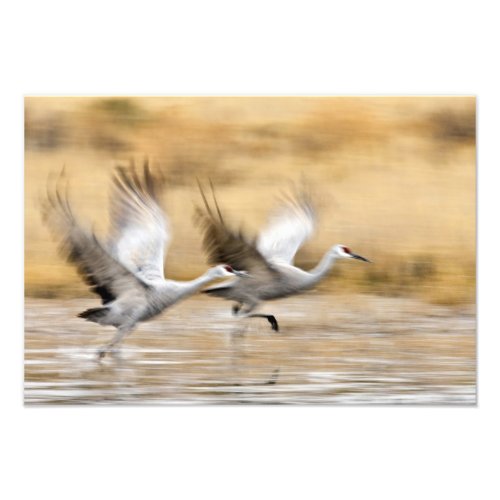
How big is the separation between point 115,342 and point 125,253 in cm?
41

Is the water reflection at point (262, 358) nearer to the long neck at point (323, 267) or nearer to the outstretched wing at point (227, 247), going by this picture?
the long neck at point (323, 267)

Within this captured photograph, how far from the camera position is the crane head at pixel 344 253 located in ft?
22.2

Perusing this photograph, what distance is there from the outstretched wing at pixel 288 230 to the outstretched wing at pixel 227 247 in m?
0.05

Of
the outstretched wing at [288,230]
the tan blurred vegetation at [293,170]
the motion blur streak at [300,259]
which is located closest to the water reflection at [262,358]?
the motion blur streak at [300,259]

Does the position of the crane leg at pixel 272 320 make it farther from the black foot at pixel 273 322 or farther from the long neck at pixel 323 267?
the long neck at pixel 323 267

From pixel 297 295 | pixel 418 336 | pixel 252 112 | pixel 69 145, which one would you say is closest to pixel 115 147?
pixel 69 145

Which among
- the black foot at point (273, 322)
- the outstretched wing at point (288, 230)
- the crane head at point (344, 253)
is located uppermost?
the outstretched wing at point (288, 230)

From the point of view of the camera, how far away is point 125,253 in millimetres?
6785

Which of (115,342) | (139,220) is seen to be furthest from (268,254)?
(115,342)

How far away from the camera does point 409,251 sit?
6.77 metres

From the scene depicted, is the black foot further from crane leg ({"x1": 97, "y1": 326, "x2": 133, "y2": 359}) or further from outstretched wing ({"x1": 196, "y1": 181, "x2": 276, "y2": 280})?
crane leg ({"x1": 97, "y1": 326, "x2": 133, "y2": 359})

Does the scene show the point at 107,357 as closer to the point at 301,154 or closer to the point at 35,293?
the point at 35,293

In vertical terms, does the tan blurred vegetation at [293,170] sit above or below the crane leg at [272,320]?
above

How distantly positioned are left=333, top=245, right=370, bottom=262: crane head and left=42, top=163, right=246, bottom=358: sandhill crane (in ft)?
1.81
